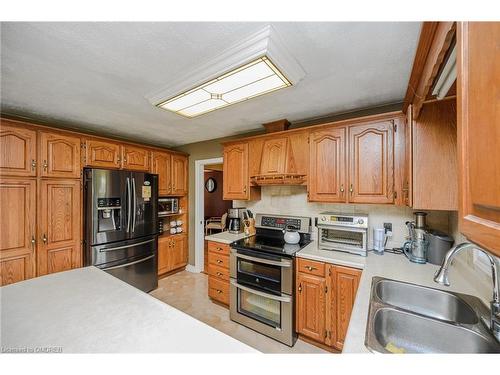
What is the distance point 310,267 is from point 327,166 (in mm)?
1016

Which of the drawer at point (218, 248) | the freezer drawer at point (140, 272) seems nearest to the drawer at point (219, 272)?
the drawer at point (218, 248)

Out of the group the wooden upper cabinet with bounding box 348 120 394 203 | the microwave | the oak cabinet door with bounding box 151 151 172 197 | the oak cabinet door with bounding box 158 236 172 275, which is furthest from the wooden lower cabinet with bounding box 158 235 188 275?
the wooden upper cabinet with bounding box 348 120 394 203

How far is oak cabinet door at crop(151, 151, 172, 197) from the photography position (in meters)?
3.28

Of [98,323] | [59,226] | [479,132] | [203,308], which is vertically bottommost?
[203,308]

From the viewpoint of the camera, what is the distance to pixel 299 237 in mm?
2328

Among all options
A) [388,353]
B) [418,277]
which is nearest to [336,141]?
[418,277]

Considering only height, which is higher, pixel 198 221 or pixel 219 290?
pixel 198 221

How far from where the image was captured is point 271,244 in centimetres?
228

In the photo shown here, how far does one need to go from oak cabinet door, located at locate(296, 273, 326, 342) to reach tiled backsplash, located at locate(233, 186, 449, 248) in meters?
0.70

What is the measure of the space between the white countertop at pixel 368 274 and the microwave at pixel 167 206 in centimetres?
240

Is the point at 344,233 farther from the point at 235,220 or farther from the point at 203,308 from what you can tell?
the point at 203,308

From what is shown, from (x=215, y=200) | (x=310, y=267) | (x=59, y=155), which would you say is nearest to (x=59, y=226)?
(x=59, y=155)
